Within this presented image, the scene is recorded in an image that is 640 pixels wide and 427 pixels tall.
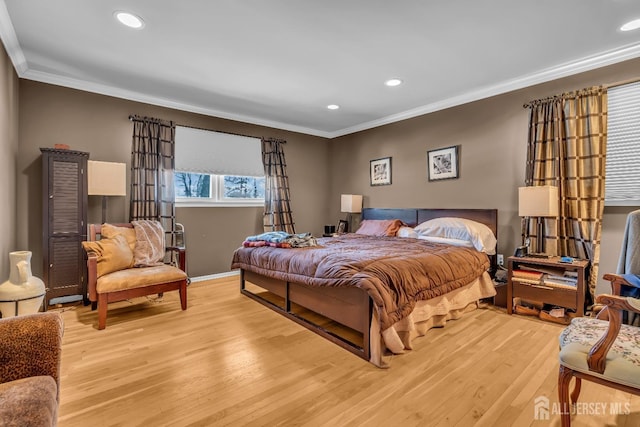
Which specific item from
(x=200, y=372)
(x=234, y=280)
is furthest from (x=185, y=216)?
(x=200, y=372)

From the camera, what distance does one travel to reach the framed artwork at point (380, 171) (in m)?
5.12

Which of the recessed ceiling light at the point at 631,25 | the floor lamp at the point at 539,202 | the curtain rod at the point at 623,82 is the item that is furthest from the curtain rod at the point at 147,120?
the curtain rod at the point at 623,82

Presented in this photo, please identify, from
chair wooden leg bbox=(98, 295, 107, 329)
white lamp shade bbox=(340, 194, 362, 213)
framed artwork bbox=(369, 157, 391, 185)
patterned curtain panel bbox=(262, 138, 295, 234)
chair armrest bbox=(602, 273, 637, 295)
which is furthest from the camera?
white lamp shade bbox=(340, 194, 362, 213)

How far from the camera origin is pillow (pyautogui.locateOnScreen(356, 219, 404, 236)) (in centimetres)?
452

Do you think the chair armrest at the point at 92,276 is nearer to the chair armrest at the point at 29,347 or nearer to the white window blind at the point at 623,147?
the chair armrest at the point at 29,347

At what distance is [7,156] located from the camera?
2.95 meters

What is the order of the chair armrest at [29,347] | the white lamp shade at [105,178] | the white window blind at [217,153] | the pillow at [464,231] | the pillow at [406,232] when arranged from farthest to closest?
the white window blind at [217,153] → the pillow at [406,232] → the pillow at [464,231] → the white lamp shade at [105,178] → the chair armrest at [29,347]

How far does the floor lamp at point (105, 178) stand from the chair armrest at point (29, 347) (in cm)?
254

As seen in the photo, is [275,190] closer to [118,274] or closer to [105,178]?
[105,178]

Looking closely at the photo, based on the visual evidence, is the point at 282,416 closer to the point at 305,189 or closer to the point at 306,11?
the point at 306,11

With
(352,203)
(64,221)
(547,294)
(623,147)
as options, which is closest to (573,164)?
(623,147)

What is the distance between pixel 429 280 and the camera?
101 inches

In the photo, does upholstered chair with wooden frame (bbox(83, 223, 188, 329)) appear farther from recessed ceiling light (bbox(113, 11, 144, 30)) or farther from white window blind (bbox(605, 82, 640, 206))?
white window blind (bbox(605, 82, 640, 206))

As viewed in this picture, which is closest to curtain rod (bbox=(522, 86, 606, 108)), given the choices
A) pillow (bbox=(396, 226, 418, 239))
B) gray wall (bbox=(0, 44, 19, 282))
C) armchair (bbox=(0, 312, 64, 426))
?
pillow (bbox=(396, 226, 418, 239))
